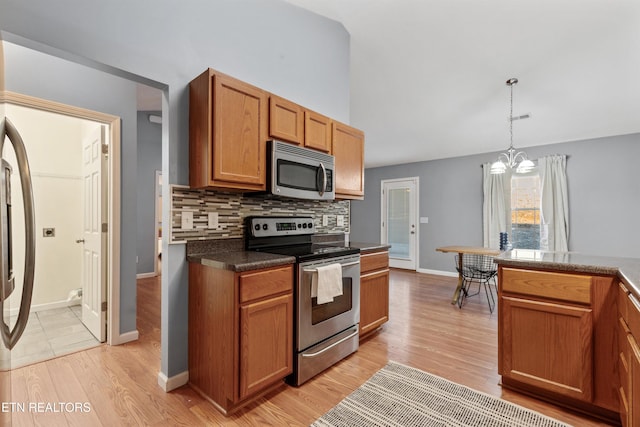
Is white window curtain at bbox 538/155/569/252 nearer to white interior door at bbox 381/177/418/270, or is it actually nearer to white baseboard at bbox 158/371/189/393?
white interior door at bbox 381/177/418/270

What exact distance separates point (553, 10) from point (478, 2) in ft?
1.98

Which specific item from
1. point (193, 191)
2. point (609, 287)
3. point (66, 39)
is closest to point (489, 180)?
point (609, 287)

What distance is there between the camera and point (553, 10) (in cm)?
233

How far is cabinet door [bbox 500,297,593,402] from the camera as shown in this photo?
167cm

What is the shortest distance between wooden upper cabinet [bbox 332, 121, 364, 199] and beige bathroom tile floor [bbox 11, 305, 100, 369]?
2.64 meters

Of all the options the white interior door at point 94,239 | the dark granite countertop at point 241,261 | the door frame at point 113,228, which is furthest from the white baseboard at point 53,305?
the dark granite countertop at point 241,261

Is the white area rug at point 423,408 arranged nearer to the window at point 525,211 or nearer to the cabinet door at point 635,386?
the cabinet door at point 635,386

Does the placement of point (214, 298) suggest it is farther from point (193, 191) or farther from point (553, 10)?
point (553, 10)

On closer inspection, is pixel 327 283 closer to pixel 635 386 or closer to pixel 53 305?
pixel 635 386

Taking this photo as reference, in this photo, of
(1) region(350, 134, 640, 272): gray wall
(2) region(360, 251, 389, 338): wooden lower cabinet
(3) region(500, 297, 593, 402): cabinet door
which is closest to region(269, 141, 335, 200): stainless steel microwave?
(2) region(360, 251, 389, 338): wooden lower cabinet

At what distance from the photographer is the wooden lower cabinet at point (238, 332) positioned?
5.35ft

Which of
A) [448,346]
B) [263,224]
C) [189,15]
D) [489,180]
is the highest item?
[189,15]

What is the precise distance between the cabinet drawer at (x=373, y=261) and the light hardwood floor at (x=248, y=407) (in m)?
0.68

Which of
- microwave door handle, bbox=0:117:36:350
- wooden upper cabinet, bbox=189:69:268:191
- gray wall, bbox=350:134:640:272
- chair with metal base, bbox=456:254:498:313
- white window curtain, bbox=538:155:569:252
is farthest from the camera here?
white window curtain, bbox=538:155:569:252
